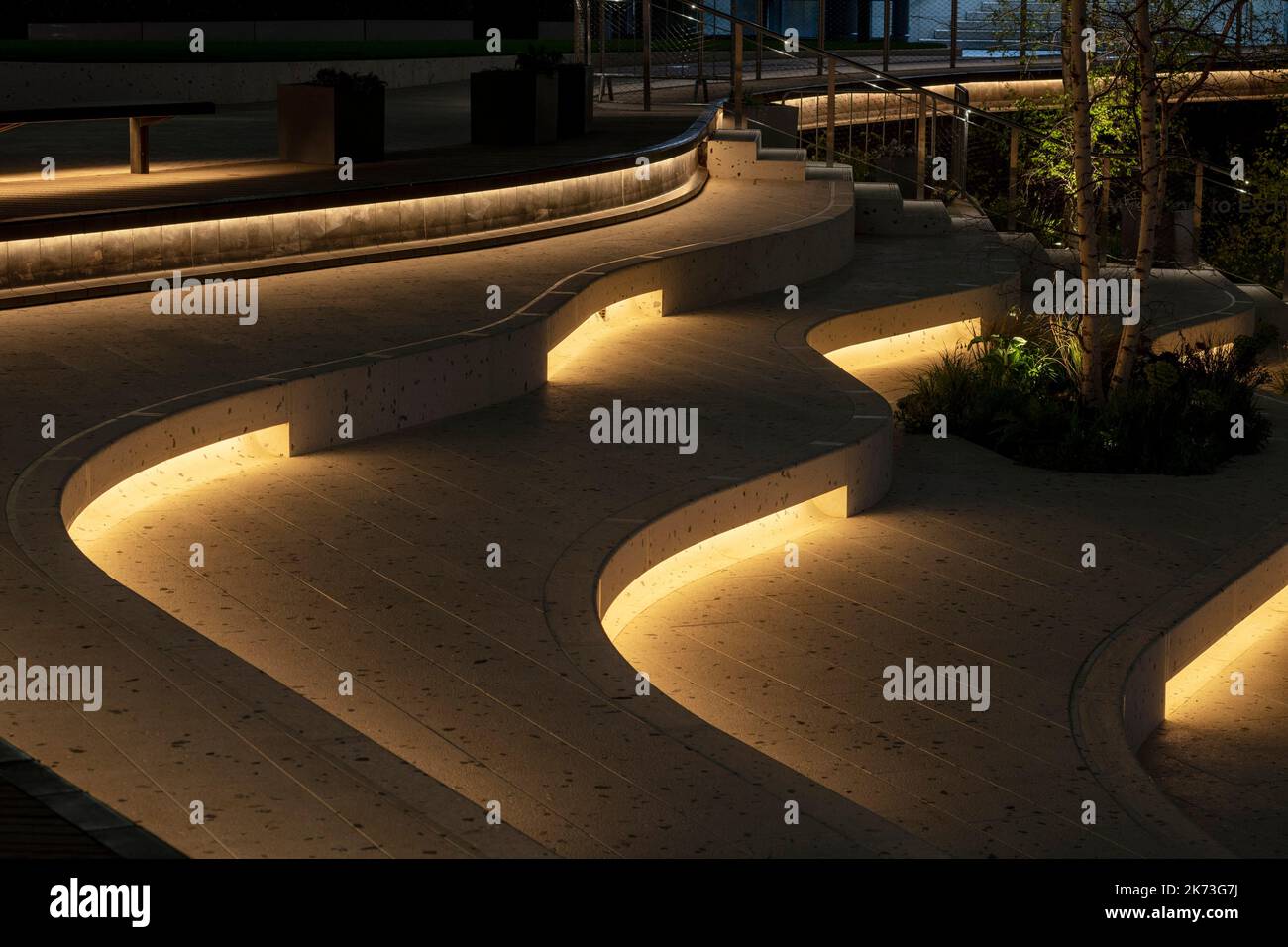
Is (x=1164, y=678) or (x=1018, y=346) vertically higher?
(x=1018, y=346)

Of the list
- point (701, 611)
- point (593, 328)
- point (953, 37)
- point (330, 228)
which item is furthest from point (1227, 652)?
point (953, 37)

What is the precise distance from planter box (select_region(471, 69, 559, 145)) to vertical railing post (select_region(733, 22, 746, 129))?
86.0 inches

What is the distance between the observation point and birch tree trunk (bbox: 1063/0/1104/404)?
8.66 m

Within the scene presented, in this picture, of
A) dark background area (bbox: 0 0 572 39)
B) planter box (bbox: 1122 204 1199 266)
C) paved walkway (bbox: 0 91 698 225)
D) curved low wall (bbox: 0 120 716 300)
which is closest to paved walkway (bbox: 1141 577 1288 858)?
curved low wall (bbox: 0 120 716 300)

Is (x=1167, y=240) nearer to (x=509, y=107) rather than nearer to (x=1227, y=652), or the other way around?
(x=509, y=107)

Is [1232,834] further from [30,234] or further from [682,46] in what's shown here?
[682,46]

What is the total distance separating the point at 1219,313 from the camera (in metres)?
11.9

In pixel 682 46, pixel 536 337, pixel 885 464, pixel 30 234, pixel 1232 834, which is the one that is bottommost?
pixel 1232 834

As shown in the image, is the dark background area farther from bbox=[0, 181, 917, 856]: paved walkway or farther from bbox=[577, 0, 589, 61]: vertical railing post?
bbox=[0, 181, 917, 856]: paved walkway

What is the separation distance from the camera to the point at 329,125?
34.8ft

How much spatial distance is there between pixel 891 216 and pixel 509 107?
127 inches
